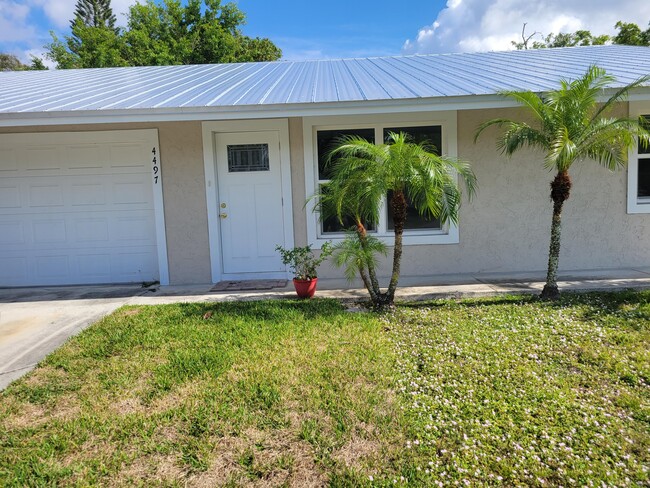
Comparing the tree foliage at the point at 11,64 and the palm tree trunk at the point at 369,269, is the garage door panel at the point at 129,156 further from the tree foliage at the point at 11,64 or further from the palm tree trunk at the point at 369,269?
the tree foliage at the point at 11,64

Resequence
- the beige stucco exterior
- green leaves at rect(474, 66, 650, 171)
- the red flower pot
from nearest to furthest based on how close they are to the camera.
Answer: green leaves at rect(474, 66, 650, 171), the red flower pot, the beige stucco exterior

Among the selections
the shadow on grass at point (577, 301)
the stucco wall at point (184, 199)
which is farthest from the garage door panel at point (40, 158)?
the shadow on grass at point (577, 301)

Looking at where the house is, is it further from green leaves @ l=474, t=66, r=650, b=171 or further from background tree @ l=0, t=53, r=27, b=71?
background tree @ l=0, t=53, r=27, b=71

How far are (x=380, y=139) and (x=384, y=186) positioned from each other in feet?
8.15

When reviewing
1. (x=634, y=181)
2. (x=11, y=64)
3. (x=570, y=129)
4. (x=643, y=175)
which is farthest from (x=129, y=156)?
(x=11, y=64)

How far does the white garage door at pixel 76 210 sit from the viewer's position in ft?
25.1

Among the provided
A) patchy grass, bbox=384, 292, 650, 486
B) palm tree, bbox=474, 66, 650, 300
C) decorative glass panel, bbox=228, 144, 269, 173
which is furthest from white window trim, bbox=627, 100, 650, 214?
decorative glass panel, bbox=228, 144, 269, 173

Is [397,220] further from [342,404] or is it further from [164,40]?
[164,40]

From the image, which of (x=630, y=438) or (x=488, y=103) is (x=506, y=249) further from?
(x=630, y=438)

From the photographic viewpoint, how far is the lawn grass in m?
2.69

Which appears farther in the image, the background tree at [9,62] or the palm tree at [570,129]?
the background tree at [9,62]

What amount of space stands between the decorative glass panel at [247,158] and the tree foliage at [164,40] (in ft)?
62.5

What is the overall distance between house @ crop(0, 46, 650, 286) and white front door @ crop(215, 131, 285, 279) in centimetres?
2

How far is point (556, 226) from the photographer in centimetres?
571
